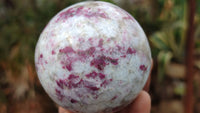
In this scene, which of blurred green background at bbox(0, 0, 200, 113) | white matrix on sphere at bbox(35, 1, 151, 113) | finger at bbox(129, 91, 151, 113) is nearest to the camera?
white matrix on sphere at bbox(35, 1, 151, 113)

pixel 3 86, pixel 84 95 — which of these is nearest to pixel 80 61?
pixel 84 95

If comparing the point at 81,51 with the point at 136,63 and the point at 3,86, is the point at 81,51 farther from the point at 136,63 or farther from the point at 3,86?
the point at 3,86

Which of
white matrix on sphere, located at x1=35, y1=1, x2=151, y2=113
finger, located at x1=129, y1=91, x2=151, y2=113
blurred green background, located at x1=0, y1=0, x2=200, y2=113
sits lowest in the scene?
blurred green background, located at x1=0, y1=0, x2=200, y2=113

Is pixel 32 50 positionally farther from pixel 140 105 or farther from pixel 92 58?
pixel 92 58

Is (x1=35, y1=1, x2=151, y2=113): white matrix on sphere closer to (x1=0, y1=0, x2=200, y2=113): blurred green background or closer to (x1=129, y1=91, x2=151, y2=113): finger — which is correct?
(x1=129, y1=91, x2=151, y2=113): finger

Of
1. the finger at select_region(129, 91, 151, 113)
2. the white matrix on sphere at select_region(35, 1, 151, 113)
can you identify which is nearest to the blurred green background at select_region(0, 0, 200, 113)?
the finger at select_region(129, 91, 151, 113)

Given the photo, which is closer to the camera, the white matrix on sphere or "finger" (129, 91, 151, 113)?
the white matrix on sphere

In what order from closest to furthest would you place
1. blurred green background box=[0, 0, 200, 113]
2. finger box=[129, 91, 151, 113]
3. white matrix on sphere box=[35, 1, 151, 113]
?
white matrix on sphere box=[35, 1, 151, 113]
finger box=[129, 91, 151, 113]
blurred green background box=[0, 0, 200, 113]
